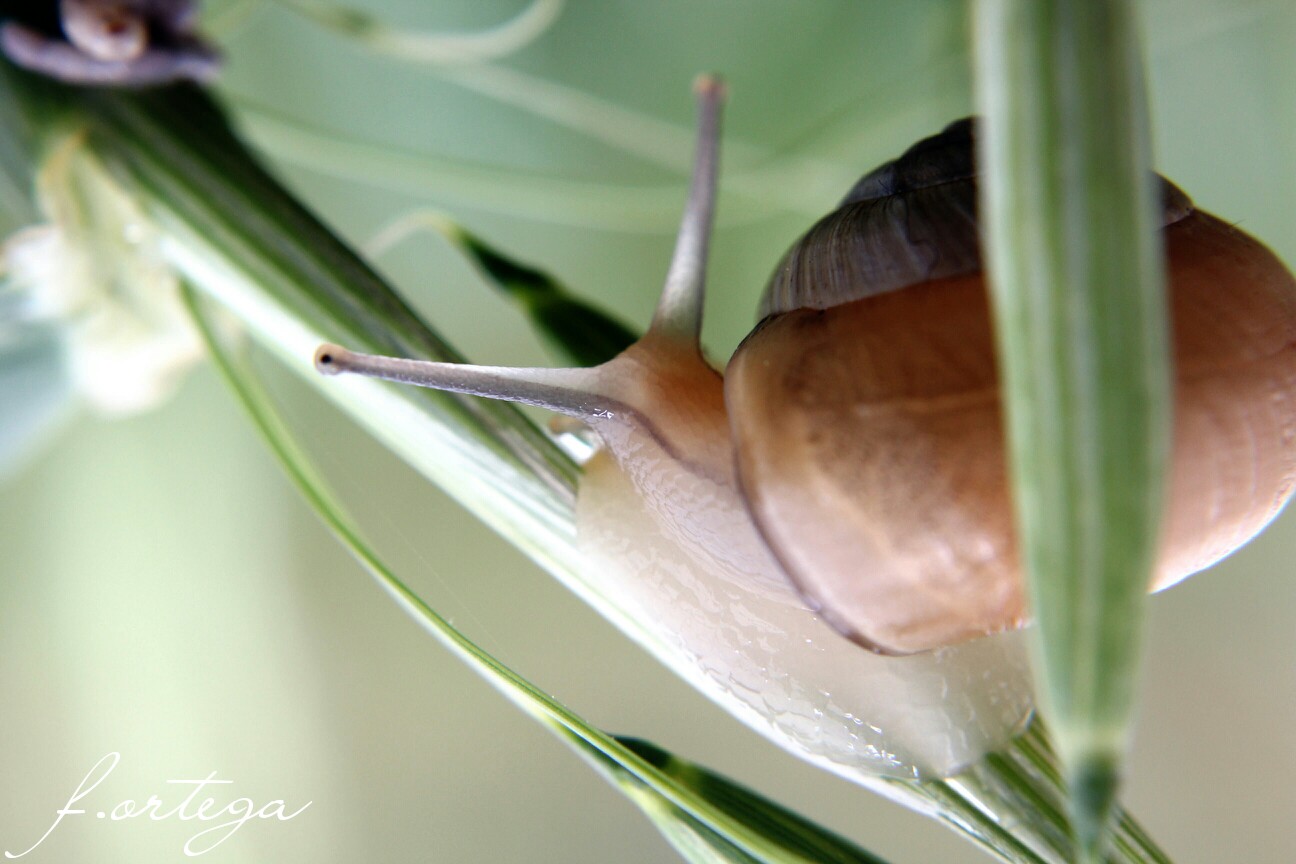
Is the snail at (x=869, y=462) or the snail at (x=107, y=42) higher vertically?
the snail at (x=107, y=42)

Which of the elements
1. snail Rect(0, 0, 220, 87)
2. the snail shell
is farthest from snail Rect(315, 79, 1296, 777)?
snail Rect(0, 0, 220, 87)

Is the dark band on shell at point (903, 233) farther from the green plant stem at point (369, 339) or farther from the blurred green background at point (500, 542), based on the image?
the blurred green background at point (500, 542)

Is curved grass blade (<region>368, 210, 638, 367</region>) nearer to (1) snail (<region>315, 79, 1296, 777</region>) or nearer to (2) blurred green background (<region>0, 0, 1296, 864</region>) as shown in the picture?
(1) snail (<region>315, 79, 1296, 777</region>)

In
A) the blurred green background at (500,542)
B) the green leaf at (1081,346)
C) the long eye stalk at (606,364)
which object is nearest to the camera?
the green leaf at (1081,346)

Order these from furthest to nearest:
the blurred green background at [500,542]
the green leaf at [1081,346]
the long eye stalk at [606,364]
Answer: the blurred green background at [500,542]
the long eye stalk at [606,364]
the green leaf at [1081,346]

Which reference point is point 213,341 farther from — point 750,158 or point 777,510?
point 750,158

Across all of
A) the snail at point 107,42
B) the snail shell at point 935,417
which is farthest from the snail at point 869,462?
the snail at point 107,42

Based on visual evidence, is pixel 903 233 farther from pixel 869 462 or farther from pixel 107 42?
pixel 107 42

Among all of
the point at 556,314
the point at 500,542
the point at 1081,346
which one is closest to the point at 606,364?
the point at 556,314

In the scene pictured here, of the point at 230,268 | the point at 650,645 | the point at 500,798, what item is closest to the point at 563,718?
the point at 650,645
